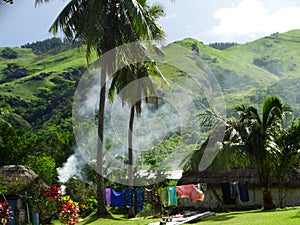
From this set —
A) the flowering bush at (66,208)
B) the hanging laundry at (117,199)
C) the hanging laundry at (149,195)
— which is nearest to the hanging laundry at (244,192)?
the hanging laundry at (149,195)

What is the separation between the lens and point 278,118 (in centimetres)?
1881

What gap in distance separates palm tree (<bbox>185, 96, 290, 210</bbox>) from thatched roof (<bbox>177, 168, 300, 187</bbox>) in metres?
2.16

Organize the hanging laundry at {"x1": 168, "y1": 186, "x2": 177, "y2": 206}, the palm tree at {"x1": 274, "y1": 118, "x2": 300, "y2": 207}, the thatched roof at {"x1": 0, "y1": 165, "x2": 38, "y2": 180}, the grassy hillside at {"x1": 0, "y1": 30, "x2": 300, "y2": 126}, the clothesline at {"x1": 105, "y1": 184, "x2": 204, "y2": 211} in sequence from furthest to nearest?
the grassy hillside at {"x1": 0, "y1": 30, "x2": 300, "y2": 126} → the hanging laundry at {"x1": 168, "y1": 186, "x2": 177, "y2": 206} → the clothesline at {"x1": 105, "y1": 184, "x2": 204, "y2": 211} → the palm tree at {"x1": 274, "y1": 118, "x2": 300, "y2": 207} → the thatched roof at {"x1": 0, "y1": 165, "x2": 38, "y2": 180}

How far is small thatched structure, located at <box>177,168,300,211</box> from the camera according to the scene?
20717 mm

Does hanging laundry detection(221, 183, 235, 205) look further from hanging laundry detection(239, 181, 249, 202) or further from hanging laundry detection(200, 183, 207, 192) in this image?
hanging laundry detection(200, 183, 207, 192)

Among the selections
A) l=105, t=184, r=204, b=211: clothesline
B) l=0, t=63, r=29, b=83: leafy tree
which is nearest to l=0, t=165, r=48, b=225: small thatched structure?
l=105, t=184, r=204, b=211: clothesline

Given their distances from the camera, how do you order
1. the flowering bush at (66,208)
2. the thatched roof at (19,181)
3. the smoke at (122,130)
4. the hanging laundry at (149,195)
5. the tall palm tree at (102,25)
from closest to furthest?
the flowering bush at (66,208)
the tall palm tree at (102,25)
the thatched roof at (19,181)
the hanging laundry at (149,195)
the smoke at (122,130)

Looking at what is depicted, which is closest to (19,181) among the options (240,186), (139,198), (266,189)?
(139,198)

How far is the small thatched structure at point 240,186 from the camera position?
20717 mm

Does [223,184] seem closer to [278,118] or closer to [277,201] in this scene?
[277,201]

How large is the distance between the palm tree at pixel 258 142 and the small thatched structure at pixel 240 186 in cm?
204

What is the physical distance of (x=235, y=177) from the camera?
21.5 metres

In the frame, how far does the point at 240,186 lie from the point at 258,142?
12.8ft

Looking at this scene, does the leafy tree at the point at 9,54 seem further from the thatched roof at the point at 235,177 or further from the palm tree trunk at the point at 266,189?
the palm tree trunk at the point at 266,189
